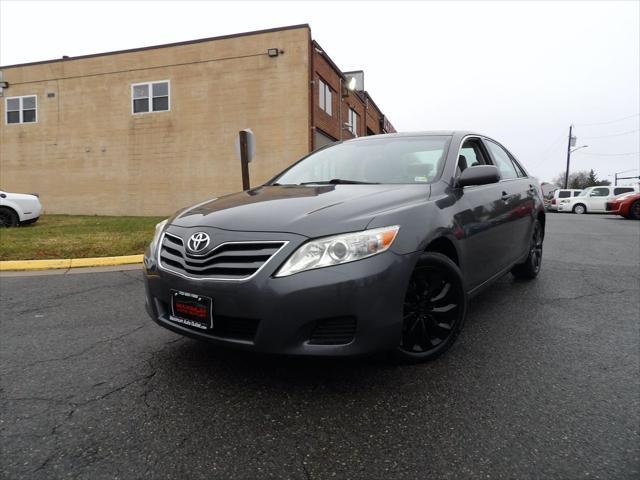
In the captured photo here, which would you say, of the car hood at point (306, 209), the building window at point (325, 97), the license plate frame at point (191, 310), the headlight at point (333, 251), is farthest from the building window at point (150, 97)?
the headlight at point (333, 251)

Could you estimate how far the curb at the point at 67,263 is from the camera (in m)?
5.78

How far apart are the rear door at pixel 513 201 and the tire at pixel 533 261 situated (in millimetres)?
317

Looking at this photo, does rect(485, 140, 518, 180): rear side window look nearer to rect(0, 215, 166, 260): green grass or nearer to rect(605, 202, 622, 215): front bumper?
rect(0, 215, 166, 260): green grass

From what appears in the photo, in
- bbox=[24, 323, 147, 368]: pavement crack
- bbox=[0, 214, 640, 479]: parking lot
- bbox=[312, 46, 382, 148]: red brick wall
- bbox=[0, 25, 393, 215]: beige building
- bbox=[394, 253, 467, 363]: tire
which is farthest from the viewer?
bbox=[312, 46, 382, 148]: red brick wall

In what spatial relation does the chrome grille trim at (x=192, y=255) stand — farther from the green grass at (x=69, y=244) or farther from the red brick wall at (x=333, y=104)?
the red brick wall at (x=333, y=104)

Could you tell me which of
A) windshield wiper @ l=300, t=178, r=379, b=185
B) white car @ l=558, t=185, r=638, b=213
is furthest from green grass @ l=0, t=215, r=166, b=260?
white car @ l=558, t=185, r=638, b=213

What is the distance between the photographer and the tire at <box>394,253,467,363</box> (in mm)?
2500

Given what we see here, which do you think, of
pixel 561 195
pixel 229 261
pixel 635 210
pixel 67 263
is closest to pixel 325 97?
pixel 635 210

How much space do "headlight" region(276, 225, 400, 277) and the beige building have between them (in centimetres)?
1534

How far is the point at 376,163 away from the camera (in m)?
3.38

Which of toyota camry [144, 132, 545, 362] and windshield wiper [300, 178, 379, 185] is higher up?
windshield wiper [300, 178, 379, 185]

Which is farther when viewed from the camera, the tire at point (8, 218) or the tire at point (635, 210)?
the tire at point (635, 210)

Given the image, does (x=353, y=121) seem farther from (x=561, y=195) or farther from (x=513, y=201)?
(x=513, y=201)

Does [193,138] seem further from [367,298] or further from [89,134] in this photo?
[367,298]
